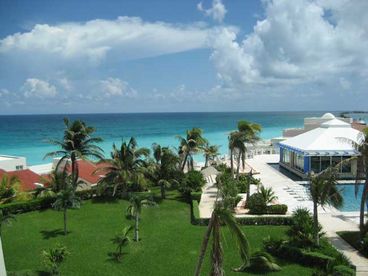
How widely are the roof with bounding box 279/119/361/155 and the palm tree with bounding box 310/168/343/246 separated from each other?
1602cm

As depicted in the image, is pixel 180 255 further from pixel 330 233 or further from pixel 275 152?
pixel 275 152

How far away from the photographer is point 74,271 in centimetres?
1453

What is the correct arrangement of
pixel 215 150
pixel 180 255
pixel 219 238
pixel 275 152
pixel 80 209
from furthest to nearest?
pixel 275 152 → pixel 215 150 → pixel 80 209 → pixel 180 255 → pixel 219 238

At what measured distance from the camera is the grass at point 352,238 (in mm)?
16409

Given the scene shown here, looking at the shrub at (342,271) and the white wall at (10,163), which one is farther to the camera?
the white wall at (10,163)

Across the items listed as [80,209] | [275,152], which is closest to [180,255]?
[80,209]

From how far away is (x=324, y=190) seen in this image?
15961mm

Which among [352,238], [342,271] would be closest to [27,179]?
[352,238]

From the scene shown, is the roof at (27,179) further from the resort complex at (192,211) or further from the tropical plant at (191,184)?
the tropical plant at (191,184)

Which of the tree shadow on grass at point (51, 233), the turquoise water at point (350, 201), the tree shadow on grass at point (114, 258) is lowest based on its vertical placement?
the tree shadow on grass at point (114, 258)

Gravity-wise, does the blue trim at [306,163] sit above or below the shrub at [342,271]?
A: above

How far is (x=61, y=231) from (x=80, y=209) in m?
4.56

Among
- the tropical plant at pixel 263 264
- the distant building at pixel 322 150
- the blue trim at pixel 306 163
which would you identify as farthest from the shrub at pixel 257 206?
the blue trim at pixel 306 163

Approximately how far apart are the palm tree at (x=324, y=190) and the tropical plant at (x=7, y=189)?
17.2 meters
